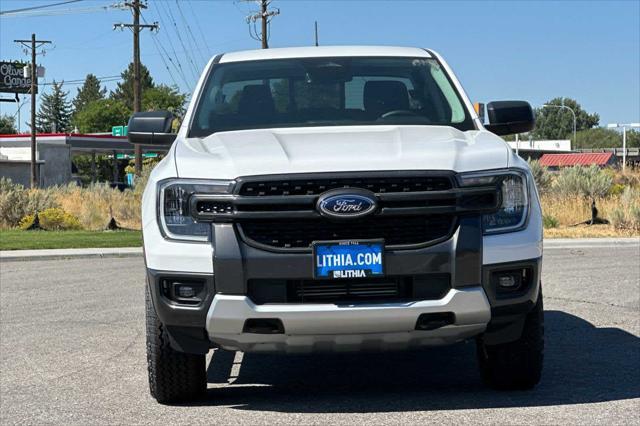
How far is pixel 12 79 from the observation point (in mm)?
75875

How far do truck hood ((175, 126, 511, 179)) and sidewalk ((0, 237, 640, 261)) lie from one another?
1053 centimetres

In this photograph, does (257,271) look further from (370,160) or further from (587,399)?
(587,399)

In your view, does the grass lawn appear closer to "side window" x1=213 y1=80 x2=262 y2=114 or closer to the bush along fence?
the bush along fence

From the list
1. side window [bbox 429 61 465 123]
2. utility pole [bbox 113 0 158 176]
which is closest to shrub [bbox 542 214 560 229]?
side window [bbox 429 61 465 123]

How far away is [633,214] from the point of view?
19234 millimetres

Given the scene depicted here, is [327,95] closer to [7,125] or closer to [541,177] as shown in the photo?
[541,177]

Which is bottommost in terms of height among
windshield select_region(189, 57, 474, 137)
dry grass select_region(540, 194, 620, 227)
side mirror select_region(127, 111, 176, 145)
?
dry grass select_region(540, 194, 620, 227)

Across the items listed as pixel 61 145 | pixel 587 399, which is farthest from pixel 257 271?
pixel 61 145

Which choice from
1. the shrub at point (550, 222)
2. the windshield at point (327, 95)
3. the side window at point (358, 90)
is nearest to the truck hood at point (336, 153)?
the windshield at point (327, 95)

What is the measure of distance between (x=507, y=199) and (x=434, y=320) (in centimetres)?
72

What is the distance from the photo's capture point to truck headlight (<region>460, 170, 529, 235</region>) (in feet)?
15.1

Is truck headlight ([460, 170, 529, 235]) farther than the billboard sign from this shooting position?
No

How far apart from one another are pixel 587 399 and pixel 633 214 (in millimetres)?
14990

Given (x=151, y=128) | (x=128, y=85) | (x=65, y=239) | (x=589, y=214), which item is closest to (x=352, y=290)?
(x=151, y=128)
